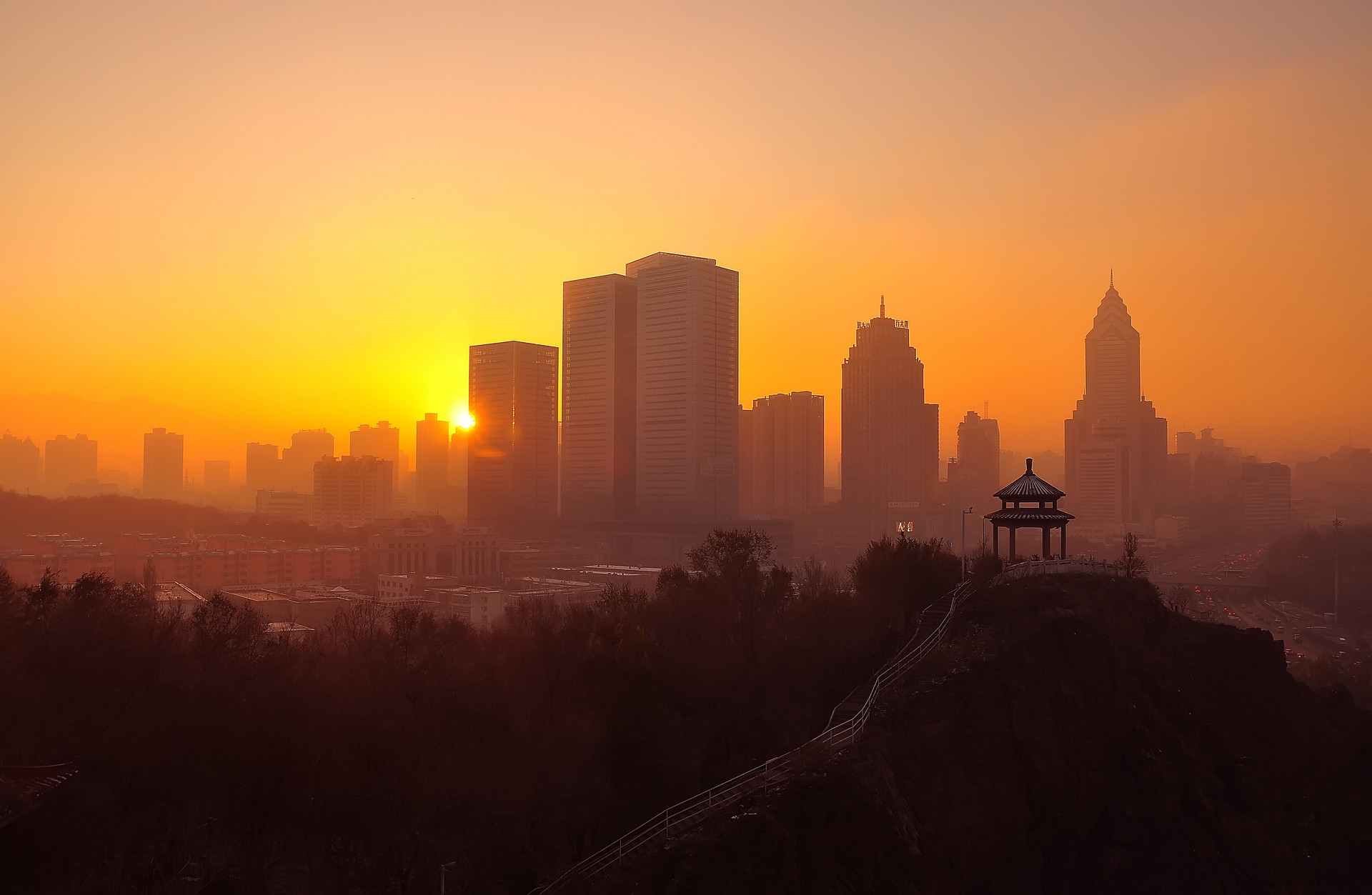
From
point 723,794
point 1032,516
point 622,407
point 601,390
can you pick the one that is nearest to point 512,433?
point 601,390

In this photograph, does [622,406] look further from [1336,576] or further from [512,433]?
[1336,576]

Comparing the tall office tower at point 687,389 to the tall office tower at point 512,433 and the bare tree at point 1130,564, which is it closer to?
the tall office tower at point 512,433

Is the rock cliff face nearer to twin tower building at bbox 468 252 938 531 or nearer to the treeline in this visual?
the treeline

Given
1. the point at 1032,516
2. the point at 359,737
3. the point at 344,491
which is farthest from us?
the point at 344,491

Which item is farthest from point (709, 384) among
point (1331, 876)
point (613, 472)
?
point (1331, 876)

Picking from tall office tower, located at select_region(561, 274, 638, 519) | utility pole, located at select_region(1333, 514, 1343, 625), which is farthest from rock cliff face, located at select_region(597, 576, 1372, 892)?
tall office tower, located at select_region(561, 274, 638, 519)

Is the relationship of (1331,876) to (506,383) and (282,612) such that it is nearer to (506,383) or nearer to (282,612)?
(282,612)
